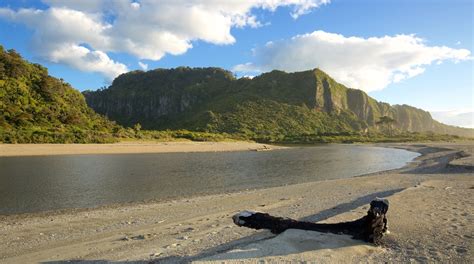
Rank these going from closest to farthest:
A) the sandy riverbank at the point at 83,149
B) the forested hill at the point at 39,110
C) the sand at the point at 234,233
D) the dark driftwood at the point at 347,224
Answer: the sand at the point at 234,233 → the dark driftwood at the point at 347,224 → the sandy riverbank at the point at 83,149 → the forested hill at the point at 39,110

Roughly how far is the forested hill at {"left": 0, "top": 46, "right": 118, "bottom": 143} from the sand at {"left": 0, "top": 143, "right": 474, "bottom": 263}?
4544cm

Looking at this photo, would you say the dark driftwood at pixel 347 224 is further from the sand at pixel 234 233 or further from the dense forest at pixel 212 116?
the dense forest at pixel 212 116

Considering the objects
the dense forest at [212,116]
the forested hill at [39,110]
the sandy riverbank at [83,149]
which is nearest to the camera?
the sandy riverbank at [83,149]

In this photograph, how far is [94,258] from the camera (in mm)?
8359

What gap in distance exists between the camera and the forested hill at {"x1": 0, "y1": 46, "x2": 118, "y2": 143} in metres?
55.6

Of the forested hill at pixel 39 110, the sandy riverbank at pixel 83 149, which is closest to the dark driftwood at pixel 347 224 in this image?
the sandy riverbank at pixel 83 149

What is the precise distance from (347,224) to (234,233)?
128 inches

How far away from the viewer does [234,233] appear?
10.4 meters

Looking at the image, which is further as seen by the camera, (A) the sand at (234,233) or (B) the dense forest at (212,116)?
(B) the dense forest at (212,116)

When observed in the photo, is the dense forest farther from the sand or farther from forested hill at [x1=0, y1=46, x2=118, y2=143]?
the sand

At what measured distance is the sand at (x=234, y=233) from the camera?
25.8 feet

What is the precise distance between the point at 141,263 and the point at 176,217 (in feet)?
18.9

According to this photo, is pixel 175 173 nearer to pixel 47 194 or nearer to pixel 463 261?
→ pixel 47 194

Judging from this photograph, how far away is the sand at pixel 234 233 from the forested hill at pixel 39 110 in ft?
149
